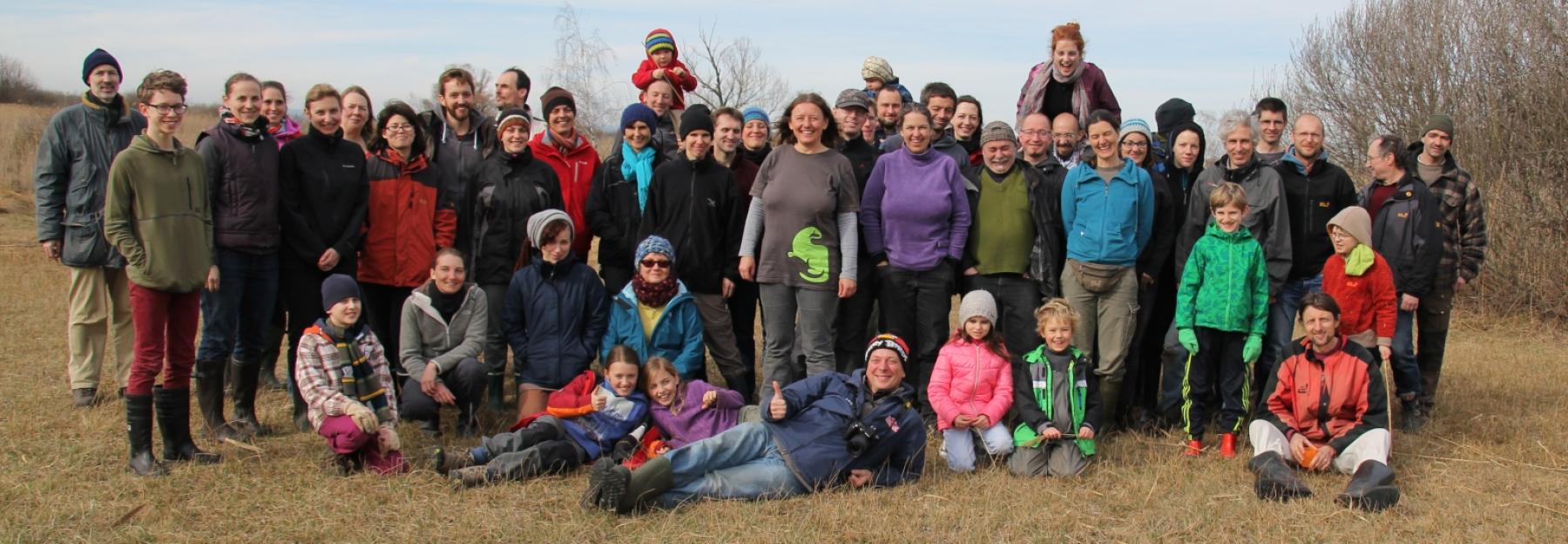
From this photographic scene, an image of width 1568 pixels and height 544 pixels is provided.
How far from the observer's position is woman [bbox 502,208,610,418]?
20.6 feet

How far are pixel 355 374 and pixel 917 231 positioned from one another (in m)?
3.18

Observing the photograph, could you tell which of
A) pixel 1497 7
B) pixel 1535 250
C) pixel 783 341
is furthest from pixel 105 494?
pixel 1497 7

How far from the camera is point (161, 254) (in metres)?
5.19

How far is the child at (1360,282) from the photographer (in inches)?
243

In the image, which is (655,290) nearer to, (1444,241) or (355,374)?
(355,374)

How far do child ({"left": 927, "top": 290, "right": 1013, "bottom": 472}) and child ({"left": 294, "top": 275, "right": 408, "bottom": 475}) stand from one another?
2.81 metres

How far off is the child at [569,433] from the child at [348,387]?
323 mm

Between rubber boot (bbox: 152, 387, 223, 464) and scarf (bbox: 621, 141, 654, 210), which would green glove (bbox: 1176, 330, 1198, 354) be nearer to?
scarf (bbox: 621, 141, 654, 210)

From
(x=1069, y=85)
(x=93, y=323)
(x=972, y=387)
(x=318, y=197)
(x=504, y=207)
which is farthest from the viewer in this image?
(x=1069, y=85)

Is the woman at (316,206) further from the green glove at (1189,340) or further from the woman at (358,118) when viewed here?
the green glove at (1189,340)

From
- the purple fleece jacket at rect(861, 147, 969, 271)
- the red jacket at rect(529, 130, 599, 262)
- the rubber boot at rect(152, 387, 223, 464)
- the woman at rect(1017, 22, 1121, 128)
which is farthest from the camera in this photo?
the woman at rect(1017, 22, 1121, 128)

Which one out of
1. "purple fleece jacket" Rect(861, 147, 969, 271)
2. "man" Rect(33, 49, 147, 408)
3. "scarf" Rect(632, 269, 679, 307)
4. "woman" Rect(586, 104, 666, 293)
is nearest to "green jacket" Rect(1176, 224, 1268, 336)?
"purple fleece jacket" Rect(861, 147, 969, 271)

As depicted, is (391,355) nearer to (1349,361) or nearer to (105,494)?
(105,494)

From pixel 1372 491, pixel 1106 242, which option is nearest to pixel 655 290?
pixel 1106 242
